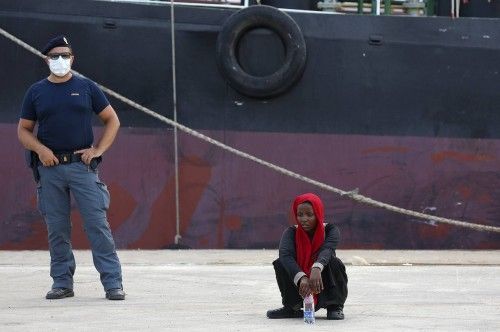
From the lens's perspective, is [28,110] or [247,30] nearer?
[28,110]

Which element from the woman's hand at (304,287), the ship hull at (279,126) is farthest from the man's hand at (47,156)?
the ship hull at (279,126)

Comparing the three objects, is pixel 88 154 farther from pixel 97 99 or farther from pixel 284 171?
pixel 284 171

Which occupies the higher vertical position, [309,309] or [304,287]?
[304,287]

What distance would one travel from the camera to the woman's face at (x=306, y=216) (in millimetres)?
7312

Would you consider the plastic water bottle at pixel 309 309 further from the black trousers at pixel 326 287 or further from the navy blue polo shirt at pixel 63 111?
Result: the navy blue polo shirt at pixel 63 111

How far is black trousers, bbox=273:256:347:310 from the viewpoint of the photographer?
741 cm

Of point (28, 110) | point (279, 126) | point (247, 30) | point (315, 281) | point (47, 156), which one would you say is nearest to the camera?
point (315, 281)

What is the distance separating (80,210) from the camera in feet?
27.1

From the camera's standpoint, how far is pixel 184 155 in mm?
12047

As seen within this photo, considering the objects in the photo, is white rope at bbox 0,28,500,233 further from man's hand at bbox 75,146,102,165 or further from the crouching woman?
the crouching woman

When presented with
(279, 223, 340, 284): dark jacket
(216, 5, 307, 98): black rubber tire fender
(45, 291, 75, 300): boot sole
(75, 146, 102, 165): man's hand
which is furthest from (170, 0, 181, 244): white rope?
(279, 223, 340, 284): dark jacket

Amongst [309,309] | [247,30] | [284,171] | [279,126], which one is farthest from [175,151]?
[309,309]

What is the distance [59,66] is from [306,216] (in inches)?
70.2

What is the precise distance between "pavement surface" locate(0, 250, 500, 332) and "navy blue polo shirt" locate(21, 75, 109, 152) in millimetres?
898
